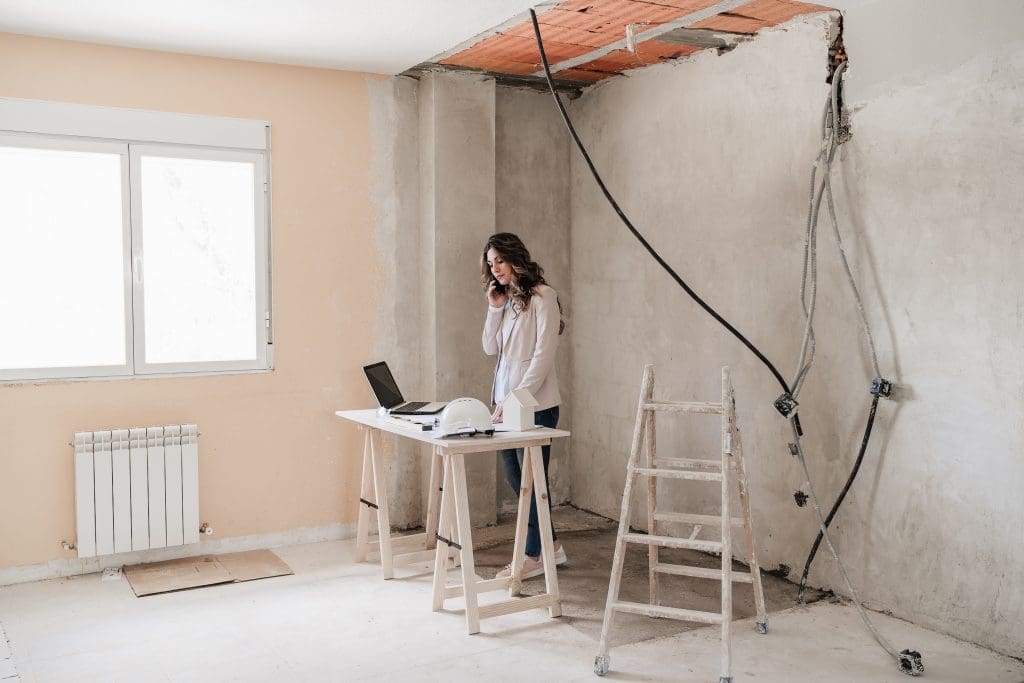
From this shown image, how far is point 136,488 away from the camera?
178 inches

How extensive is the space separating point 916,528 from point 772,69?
228cm

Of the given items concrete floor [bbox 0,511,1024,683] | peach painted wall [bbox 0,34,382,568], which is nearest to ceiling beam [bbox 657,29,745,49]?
peach painted wall [bbox 0,34,382,568]

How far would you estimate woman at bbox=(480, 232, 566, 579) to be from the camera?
14.0 feet

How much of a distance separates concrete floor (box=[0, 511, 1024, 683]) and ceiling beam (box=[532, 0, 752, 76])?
8.98ft

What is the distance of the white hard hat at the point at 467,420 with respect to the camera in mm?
3793

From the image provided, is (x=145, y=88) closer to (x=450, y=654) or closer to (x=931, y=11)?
(x=450, y=654)

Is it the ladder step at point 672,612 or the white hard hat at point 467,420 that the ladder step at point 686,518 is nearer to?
the ladder step at point 672,612

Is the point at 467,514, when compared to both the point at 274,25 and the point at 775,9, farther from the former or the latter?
the point at 775,9

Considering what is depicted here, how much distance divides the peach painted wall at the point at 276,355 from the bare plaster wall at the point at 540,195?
96 cm

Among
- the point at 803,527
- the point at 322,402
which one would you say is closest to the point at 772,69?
the point at 803,527

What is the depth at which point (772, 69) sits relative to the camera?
4.32 m

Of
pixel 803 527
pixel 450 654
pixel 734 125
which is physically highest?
pixel 734 125

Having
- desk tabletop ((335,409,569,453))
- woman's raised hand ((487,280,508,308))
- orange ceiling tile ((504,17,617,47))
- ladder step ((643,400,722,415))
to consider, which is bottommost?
desk tabletop ((335,409,569,453))

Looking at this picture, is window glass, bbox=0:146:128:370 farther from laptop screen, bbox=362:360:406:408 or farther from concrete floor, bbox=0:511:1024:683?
laptop screen, bbox=362:360:406:408
